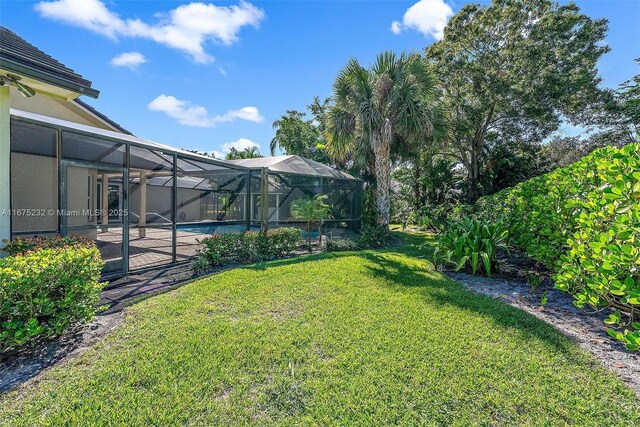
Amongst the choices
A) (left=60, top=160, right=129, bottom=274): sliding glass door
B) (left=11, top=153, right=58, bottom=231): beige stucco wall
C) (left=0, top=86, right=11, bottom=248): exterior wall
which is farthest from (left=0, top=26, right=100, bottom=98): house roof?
(left=11, top=153, right=58, bottom=231): beige stucco wall

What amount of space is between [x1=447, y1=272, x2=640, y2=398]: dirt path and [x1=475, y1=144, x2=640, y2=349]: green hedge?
0.28 meters

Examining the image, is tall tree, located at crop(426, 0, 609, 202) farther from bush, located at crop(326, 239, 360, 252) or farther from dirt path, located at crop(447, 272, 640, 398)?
dirt path, located at crop(447, 272, 640, 398)

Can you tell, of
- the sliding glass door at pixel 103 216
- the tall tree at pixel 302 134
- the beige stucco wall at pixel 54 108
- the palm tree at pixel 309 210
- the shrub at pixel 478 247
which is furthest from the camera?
the tall tree at pixel 302 134

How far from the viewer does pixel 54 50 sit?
6.99 metres

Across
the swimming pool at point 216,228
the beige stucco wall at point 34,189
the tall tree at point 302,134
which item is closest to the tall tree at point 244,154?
the tall tree at point 302,134

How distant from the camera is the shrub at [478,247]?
562cm

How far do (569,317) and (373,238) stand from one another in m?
5.68

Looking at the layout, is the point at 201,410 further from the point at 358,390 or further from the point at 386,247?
the point at 386,247

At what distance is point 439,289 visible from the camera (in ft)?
15.6

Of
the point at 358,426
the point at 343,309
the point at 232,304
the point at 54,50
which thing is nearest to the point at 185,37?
the point at 54,50

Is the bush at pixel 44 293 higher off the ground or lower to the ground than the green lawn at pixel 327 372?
higher

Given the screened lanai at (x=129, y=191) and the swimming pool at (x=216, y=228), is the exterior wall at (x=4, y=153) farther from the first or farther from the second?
the swimming pool at (x=216, y=228)

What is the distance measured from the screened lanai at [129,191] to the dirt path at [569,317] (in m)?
5.44

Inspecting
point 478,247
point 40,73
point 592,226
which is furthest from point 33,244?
point 478,247
